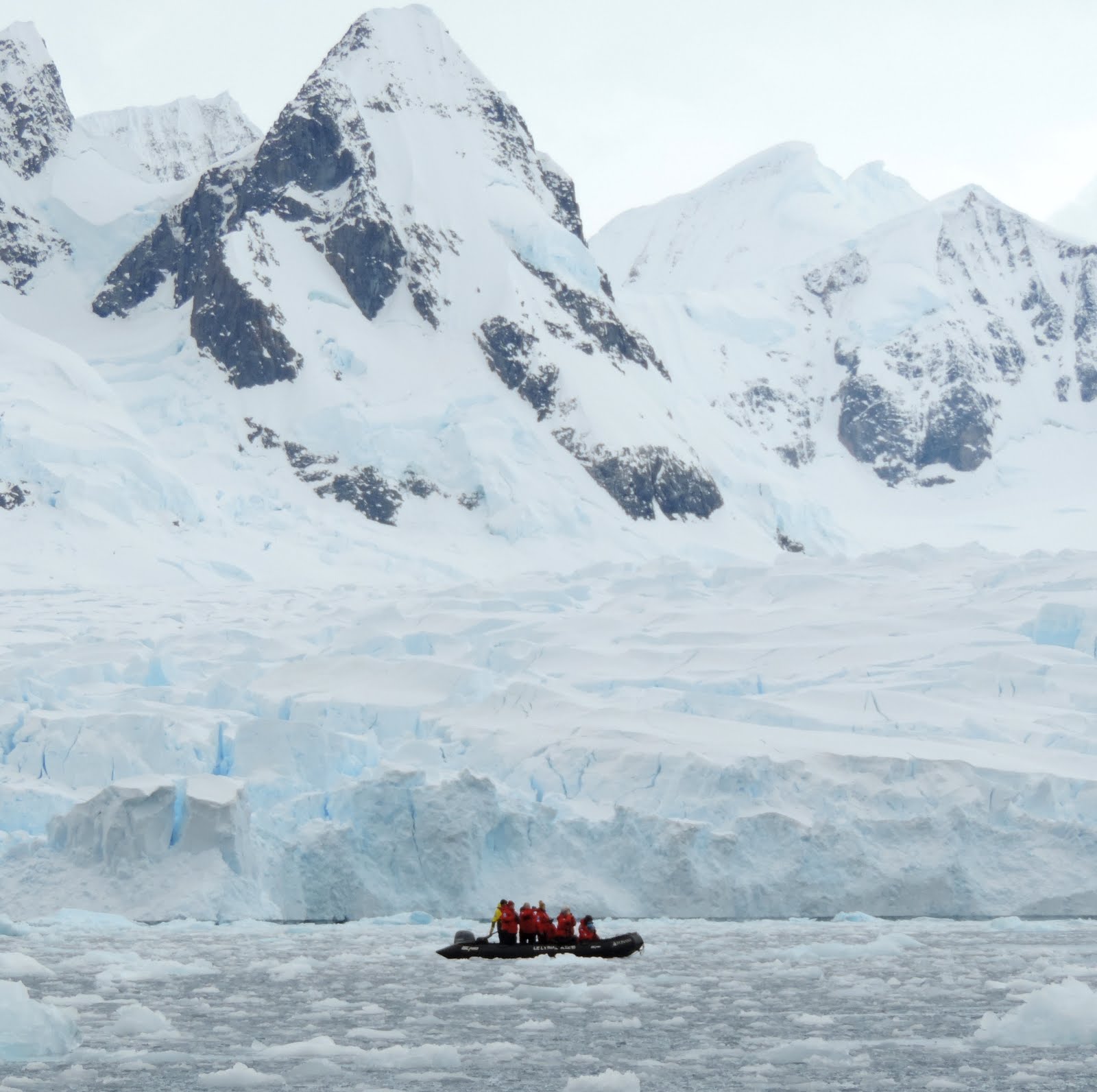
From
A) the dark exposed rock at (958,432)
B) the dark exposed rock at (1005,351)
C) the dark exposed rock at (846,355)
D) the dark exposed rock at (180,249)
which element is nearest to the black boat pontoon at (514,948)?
the dark exposed rock at (180,249)

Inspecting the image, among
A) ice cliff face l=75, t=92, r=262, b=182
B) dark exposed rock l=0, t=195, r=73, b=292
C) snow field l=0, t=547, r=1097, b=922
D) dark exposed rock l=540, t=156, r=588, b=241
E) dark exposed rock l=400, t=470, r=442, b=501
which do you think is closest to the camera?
snow field l=0, t=547, r=1097, b=922

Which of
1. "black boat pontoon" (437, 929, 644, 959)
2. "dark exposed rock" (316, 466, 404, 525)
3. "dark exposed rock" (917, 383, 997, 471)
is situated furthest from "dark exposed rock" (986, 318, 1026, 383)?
"black boat pontoon" (437, 929, 644, 959)

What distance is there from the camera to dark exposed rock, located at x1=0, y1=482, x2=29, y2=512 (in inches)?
2249

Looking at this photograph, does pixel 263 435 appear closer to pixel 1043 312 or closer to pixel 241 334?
pixel 241 334

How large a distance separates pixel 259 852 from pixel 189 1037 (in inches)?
427

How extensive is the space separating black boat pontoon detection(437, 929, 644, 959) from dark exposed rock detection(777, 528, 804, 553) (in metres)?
66.2

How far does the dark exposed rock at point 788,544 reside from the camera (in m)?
84.7

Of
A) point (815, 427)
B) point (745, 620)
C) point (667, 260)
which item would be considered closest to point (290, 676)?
point (745, 620)

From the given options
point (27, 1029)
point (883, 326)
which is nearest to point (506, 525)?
point (27, 1029)

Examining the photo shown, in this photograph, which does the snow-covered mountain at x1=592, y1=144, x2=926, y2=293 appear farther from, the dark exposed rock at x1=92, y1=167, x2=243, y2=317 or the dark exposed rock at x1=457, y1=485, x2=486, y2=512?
the dark exposed rock at x1=457, y1=485, x2=486, y2=512

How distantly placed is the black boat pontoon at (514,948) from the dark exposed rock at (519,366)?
6550 centimetres

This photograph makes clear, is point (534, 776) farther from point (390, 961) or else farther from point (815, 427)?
point (815, 427)

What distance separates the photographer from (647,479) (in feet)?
271

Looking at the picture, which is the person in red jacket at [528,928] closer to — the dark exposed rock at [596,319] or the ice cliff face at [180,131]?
the dark exposed rock at [596,319]
